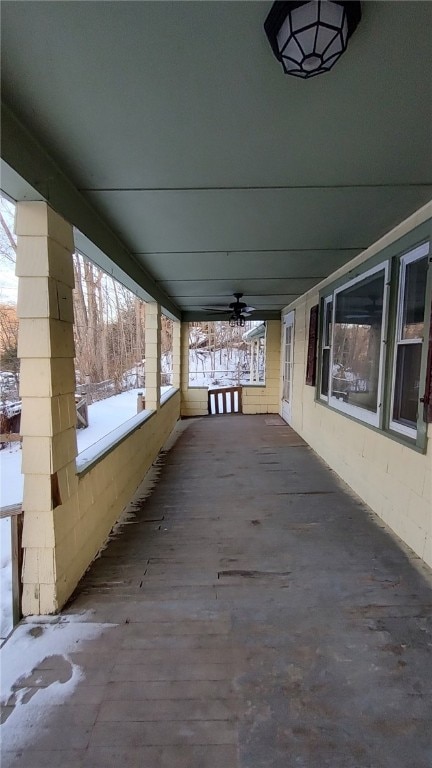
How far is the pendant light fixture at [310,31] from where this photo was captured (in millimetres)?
980

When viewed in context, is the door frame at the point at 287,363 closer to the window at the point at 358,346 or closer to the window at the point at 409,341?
the window at the point at 358,346

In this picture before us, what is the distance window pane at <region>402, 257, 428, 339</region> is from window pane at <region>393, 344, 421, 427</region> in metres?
0.12

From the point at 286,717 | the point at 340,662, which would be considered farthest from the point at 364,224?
the point at 286,717

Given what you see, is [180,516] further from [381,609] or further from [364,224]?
[364,224]

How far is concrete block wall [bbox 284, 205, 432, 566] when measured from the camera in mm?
2326

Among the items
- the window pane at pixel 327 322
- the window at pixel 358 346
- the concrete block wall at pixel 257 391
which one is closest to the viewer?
the window at pixel 358 346

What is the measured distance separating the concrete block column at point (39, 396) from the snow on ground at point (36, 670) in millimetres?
145

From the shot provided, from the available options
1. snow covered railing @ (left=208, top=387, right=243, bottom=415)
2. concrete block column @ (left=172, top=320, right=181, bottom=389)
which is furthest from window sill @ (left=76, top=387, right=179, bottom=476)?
snow covered railing @ (left=208, top=387, right=243, bottom=415)

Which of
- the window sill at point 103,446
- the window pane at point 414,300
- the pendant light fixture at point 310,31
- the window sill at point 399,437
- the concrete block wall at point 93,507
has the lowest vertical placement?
the concrete block wall at point 93,507

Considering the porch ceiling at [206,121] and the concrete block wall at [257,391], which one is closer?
the porch ceiling at [206,121]

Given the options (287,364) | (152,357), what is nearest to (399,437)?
(152,357)

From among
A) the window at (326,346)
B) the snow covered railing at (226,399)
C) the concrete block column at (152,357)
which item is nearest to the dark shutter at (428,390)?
the window at (326,346)

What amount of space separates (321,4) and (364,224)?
1.85 metres

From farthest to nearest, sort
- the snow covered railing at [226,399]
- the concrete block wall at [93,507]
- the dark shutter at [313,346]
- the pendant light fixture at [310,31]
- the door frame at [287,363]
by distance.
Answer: the snow covered railing at [226,399] < the door frame at [287,363] < the dark shutter at [313,346] < the concrete block wall at [93,507] < the pendant light fixture at [310,31]
